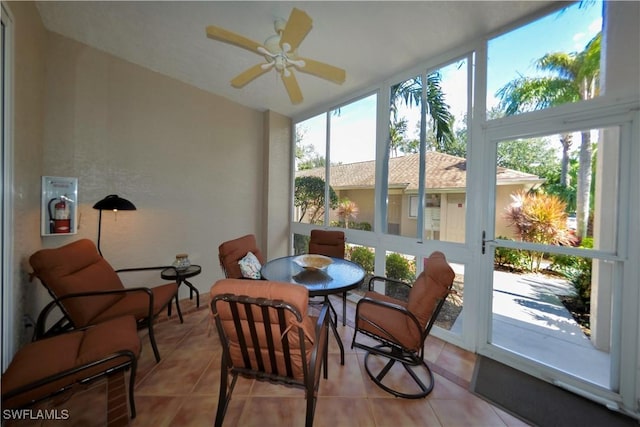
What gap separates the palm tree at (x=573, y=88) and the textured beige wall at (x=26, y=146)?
400 centimetres

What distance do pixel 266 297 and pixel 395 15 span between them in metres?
2.40

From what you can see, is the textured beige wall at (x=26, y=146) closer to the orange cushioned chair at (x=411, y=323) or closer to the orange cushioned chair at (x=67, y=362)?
the orange cushioned chair at (x=67, y=362)

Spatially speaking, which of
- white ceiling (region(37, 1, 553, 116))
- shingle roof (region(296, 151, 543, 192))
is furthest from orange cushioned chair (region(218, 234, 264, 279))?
white ceiling (region(37, 1, 553, 116))

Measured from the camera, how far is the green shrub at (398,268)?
9.19 feet

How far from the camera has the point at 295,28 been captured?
158 cm

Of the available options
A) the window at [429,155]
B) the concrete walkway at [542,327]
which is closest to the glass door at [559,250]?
the concrete walkway at [542,327]

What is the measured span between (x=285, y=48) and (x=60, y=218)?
105 inches

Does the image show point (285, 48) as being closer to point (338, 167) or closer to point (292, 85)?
point (292, 85)

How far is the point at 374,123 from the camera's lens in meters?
3.12

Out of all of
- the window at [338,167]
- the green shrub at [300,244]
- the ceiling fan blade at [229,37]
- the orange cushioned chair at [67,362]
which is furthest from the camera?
the green shrub at [300,244]

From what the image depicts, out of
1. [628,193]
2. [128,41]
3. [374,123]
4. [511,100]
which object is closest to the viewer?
[628,193]

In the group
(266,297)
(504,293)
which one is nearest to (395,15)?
(266,297)

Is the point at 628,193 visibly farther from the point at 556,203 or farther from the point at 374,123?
the point at 374,123

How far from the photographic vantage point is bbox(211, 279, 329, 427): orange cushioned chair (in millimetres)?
1201
